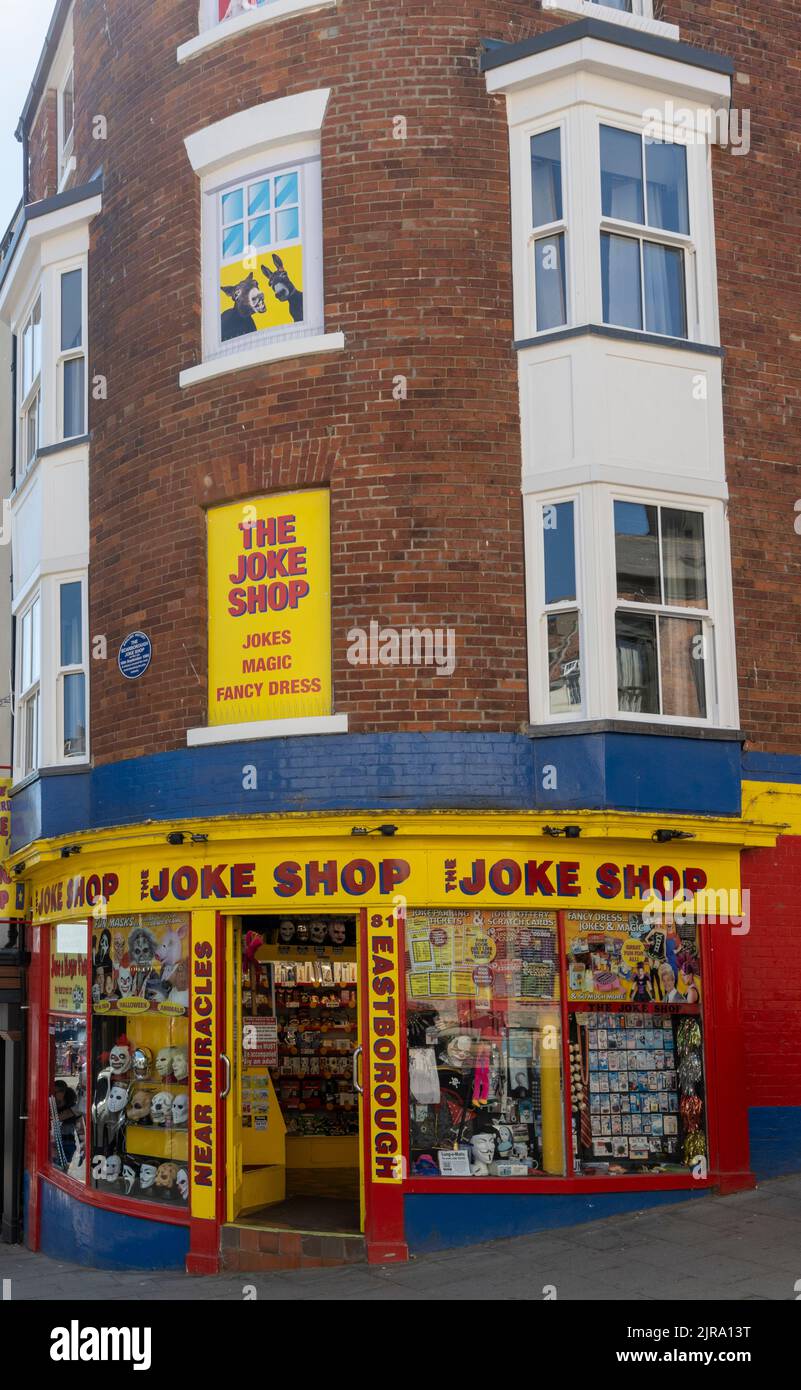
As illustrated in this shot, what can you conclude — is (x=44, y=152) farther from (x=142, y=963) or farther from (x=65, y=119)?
(x=142, y=963)

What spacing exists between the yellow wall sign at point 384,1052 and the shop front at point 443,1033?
0.05 feet

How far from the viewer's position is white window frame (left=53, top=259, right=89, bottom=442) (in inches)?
573

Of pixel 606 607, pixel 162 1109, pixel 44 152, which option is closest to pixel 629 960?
pixel 606 607

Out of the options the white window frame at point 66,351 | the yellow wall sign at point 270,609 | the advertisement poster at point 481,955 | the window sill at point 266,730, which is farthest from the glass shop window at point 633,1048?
the white window frame at point 66,351

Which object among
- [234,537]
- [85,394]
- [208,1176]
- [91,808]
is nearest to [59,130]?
[85,394]

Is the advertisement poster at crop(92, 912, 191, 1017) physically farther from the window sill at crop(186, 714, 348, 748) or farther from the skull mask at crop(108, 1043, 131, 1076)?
the window sill at crop(186, 714, 348, 748)

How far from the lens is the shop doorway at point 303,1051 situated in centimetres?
1281

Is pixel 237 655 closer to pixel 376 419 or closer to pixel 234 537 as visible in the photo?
pixel 234 537

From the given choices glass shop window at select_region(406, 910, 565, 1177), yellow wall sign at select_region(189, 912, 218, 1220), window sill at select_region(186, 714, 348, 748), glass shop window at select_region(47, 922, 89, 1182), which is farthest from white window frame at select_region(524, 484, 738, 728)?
glass shop window at select_region(47, 922, 89, 1182)

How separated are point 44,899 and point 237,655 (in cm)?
409

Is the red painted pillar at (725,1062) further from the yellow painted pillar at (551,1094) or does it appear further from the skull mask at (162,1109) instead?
the skull mask at (162,1109)

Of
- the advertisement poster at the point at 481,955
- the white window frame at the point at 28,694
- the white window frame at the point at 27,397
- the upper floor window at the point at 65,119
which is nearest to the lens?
the advertisement poster at the point at 481,955

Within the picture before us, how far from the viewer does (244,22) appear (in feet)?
43.0

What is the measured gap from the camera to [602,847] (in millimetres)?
11789
